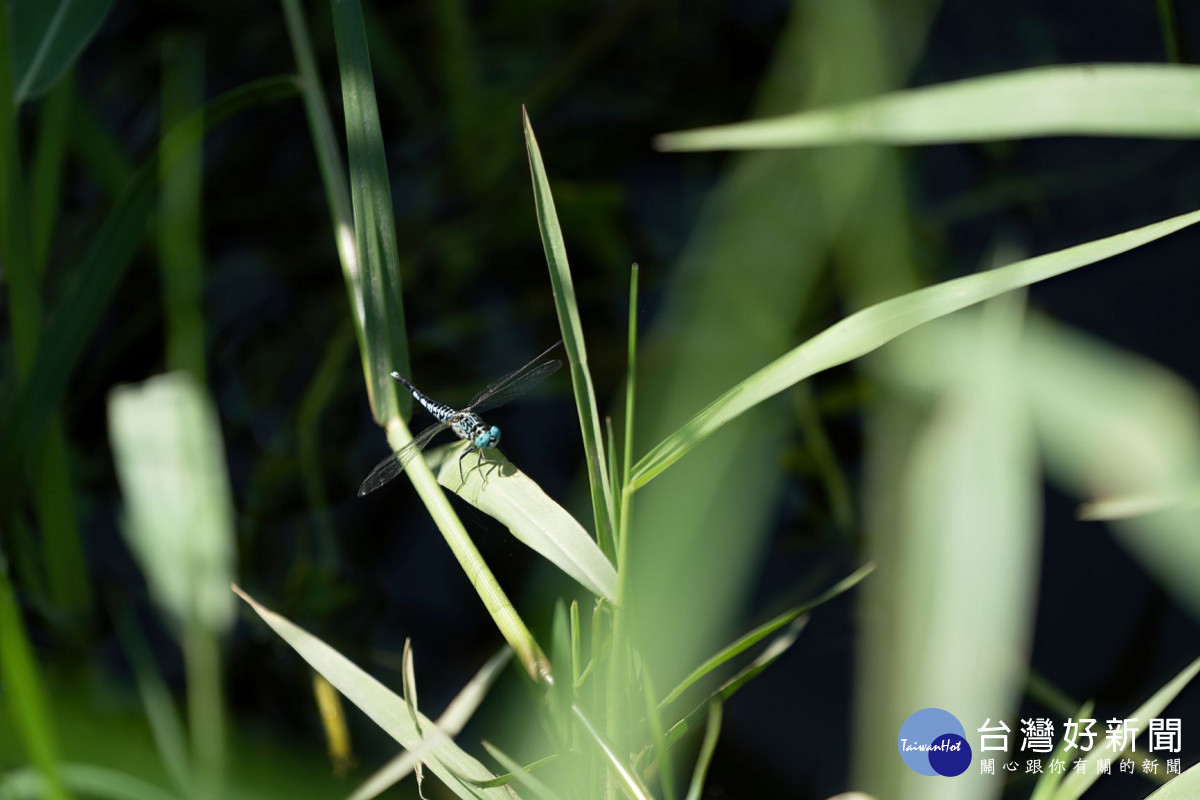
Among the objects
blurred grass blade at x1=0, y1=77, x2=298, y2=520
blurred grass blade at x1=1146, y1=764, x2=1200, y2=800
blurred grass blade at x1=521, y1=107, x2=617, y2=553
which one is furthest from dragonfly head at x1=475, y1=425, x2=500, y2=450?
blurred grass blade at x1=1146, y1=764, x2=1200, y2=800

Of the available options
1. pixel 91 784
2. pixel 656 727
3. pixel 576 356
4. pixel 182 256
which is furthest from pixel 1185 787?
pixel 182 256

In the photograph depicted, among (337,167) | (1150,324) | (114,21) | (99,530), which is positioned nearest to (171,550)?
(99,530)

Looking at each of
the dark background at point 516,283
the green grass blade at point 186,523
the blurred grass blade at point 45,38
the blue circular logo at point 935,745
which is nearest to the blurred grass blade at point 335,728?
the dark background at point 516,283

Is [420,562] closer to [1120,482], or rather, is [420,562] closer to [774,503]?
[774,503]

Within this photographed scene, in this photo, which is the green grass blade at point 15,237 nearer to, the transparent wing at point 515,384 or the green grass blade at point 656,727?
the transparent wing at point 515,384

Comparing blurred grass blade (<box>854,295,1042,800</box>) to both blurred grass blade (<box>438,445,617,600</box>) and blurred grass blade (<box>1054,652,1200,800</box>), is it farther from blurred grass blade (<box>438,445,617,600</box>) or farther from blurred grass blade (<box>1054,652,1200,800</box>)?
blurred grass blade (<box>438,445,617,600</box>)

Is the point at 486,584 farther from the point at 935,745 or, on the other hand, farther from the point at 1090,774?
the point at 1090,774
